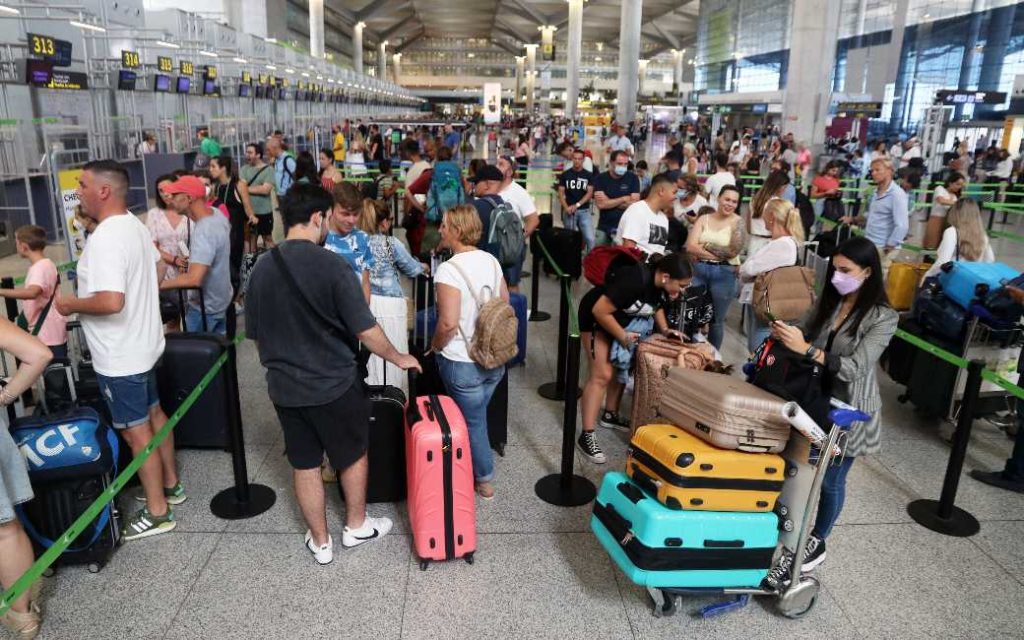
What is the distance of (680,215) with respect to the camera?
811 cm

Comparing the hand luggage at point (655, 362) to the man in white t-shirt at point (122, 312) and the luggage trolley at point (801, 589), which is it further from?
the man in white t-shirt at point (122, 312)

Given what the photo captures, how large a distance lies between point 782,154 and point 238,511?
1970 cm

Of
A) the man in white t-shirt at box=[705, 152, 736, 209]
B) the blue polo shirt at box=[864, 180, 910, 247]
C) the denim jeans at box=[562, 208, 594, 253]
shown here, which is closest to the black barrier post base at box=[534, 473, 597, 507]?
the blue polo shirt at box=[864, 180, 910, 247]

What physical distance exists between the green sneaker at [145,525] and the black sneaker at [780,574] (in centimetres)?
304

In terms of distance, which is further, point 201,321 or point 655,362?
point 201,321

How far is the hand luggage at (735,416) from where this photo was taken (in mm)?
2744

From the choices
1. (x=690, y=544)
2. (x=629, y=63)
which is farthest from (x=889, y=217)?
(x=629, y=63)

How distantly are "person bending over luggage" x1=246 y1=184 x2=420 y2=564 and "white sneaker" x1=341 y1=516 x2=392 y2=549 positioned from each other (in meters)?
0.34

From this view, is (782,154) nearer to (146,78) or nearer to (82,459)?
(146,78)

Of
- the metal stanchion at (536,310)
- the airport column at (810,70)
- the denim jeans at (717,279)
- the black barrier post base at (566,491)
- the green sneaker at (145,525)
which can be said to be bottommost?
the black barrier post base at (566,491)

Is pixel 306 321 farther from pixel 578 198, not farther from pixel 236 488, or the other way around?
pixel 578 198

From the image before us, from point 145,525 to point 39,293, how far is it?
197 cm

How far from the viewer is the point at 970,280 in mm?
4777

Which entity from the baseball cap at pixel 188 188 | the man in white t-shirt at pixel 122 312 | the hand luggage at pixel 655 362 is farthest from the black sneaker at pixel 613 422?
the baseball cap at pixel 188 188
